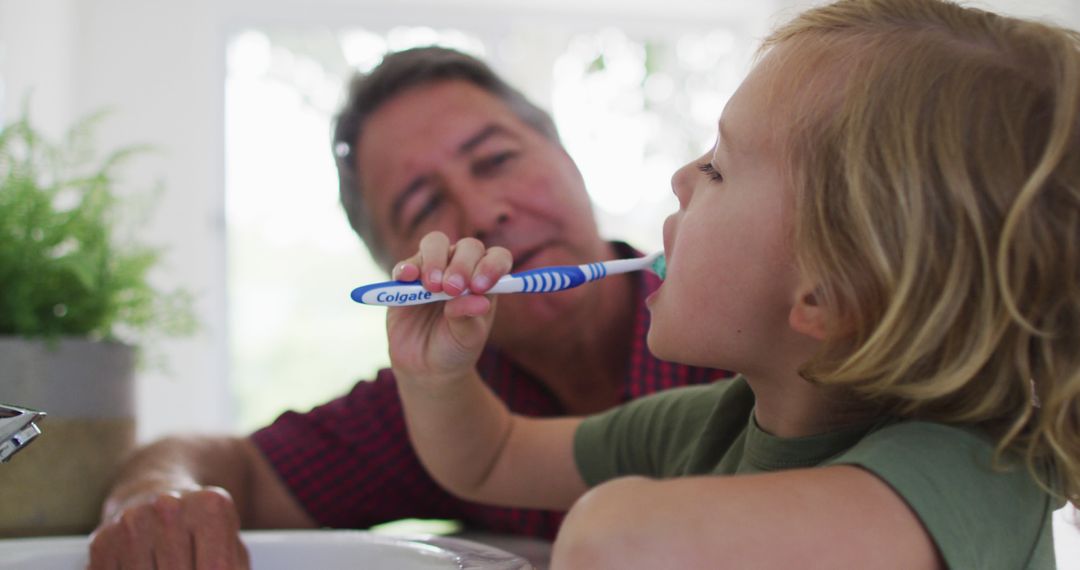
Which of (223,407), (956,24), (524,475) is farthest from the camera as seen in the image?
(223,407)

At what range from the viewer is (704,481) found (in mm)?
444

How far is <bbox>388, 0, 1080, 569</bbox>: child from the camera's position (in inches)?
17.0

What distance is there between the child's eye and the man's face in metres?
0.42

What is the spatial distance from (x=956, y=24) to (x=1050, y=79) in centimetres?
7

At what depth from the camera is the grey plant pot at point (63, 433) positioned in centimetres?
86

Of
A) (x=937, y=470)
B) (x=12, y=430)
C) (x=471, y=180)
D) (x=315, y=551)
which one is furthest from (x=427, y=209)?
(x=937, y=470)

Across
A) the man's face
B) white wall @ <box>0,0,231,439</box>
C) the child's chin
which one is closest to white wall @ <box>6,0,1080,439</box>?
white wall @ <box>0,0,231,439</box>

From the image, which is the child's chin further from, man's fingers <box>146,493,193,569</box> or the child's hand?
man's fingers <box>146,493,193,569</box>

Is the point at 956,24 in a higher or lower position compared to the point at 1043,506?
higher

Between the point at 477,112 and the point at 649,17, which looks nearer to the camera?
the point at 477,112

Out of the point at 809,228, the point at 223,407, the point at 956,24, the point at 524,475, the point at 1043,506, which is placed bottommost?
the point at 223,407

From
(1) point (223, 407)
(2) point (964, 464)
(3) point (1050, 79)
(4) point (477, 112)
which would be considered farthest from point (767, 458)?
(1) point (223, 407)

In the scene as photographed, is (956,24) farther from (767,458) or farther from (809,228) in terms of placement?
(767,458)

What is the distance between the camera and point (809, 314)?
1.76ft
